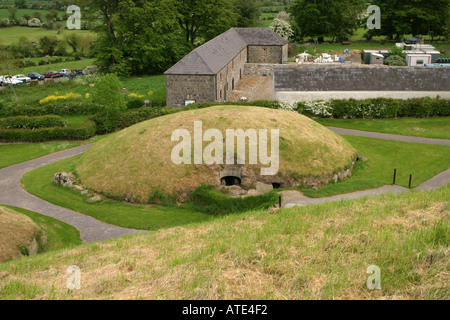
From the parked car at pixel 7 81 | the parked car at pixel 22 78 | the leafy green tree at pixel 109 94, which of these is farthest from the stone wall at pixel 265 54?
the parked car at pixel 7 81

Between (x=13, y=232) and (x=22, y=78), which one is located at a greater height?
(x=22, y=78)

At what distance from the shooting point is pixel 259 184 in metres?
27.9

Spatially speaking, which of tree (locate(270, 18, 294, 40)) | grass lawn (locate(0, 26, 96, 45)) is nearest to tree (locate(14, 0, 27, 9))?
grass lawn (locate(0, 26, 96, 45))

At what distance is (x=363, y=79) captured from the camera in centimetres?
4703

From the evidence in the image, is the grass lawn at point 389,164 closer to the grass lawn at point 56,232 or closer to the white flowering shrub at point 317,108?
the white flowering shrub at point 317,108

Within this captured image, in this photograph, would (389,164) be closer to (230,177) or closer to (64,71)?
(230,177)

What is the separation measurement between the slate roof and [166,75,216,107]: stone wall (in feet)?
1.94

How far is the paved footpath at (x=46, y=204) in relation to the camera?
24.0 metres

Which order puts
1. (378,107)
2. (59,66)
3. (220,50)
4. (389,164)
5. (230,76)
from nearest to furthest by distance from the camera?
(389,164), (378,107), (220,50), (230,76), (59,66)

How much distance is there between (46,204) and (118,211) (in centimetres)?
499

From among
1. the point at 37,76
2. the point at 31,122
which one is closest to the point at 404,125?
the point at 31,122

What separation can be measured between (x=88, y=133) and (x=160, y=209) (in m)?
17.8

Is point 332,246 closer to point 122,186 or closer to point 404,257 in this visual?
point 404,257
